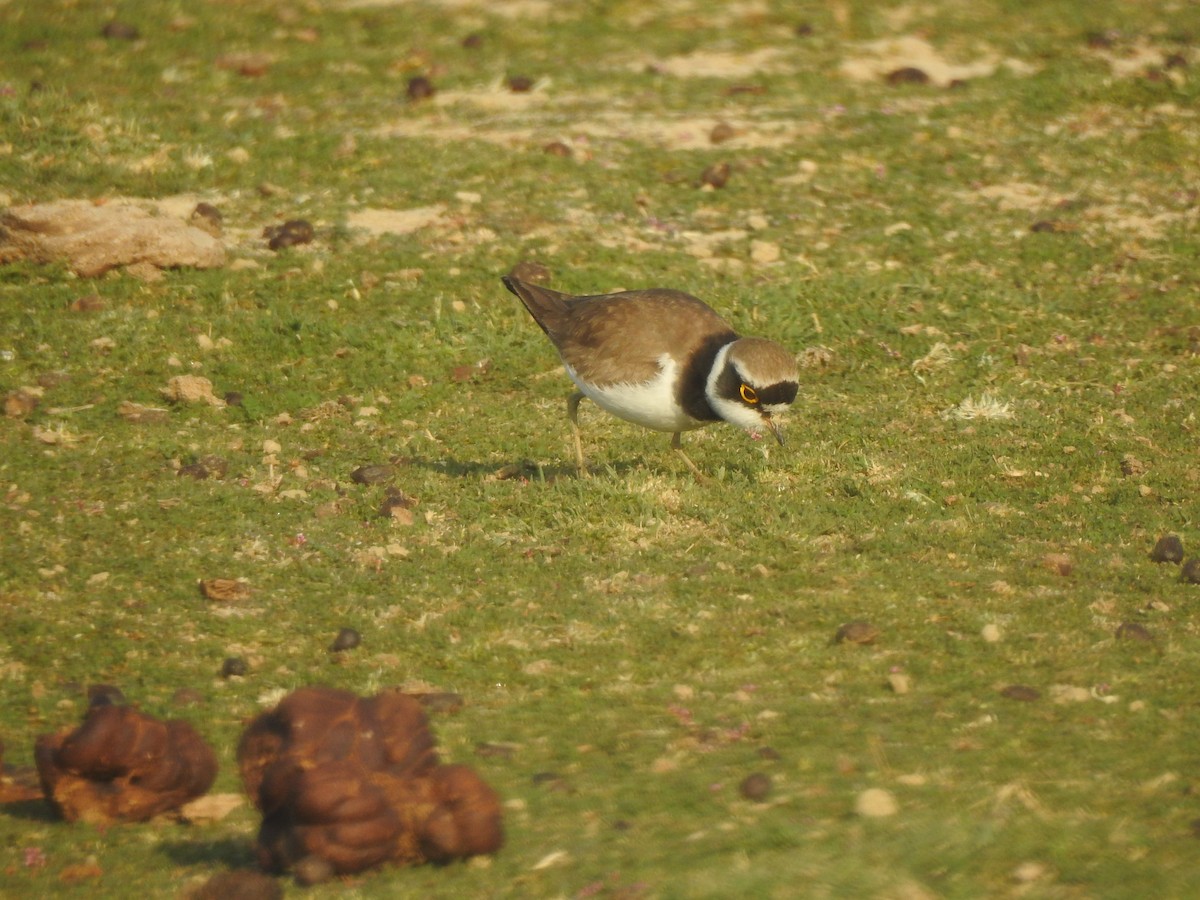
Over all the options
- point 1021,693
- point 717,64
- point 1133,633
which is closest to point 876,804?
point 1021,693

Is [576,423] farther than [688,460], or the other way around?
[576,423]

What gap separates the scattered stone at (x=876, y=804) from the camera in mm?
5488

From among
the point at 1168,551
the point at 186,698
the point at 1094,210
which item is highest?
the point at 1094,210

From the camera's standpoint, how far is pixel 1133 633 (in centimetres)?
743

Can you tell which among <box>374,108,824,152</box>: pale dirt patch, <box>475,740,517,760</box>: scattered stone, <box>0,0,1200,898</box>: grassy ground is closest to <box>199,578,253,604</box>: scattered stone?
<box>0,0,1200,898</box>: grassy ground

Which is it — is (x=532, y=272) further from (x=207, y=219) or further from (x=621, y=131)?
(x=621, y=131)

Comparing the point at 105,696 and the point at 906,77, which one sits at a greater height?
the point at 906,77

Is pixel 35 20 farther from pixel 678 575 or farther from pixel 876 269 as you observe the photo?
pixel 678 575

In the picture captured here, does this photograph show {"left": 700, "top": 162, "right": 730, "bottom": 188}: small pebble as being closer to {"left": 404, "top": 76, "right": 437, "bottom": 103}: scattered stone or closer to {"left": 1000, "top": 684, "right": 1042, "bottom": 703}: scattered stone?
{"left": 404, "top": 76, "right": 437, "bottom": 103}: scattered stone

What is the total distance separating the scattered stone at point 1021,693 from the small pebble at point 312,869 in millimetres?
3211

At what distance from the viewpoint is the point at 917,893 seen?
4.87 metres

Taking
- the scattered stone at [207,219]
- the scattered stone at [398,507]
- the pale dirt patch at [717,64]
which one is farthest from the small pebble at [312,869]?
the pale dirt patch at [717,64]

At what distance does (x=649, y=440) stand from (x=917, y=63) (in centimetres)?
889

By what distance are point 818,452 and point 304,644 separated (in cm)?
398
